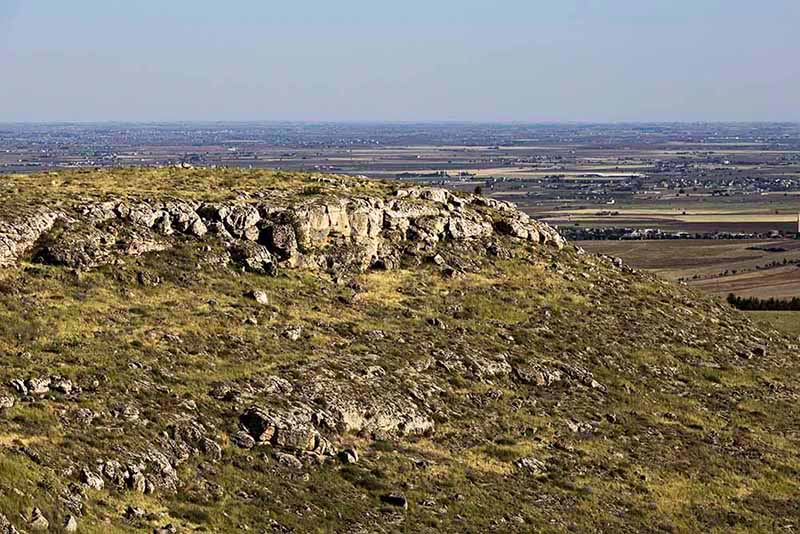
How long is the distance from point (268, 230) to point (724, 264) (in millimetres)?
131099

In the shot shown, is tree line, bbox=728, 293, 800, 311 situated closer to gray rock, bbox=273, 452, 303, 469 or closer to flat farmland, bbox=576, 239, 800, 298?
flat farmland, bbox=576, 239, 800, 298

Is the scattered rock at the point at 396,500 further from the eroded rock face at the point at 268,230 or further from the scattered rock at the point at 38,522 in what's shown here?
the eroded rock face at the point at 268,230

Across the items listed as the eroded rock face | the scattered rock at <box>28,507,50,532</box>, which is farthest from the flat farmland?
the scattered rock at <box>28,507,50,532</box>

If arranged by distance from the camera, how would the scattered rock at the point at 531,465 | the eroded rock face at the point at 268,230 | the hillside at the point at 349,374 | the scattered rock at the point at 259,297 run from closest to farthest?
the hillside at the point at 349,374 → the scattered rock at the point at 531,465 → the eroded rock face at the point at 268,230 → the scattered rock at the point at 259,297

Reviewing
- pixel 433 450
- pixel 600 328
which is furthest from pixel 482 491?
pixel 600 328

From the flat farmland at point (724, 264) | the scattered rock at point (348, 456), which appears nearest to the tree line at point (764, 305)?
the flat farmland at point (724, 264)

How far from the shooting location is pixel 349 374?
42781mm

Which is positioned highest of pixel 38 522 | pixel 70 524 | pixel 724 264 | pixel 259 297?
pixel 259 297

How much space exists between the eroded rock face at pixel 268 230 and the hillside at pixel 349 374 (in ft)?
0.46

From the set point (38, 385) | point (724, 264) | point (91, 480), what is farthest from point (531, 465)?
point (724, 264)

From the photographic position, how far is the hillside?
32.6 metres

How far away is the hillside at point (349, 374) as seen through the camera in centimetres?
3262

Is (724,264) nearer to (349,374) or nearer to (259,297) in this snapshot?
(259,297)

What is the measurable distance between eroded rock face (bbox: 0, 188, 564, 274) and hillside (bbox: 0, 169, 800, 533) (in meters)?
0.14
